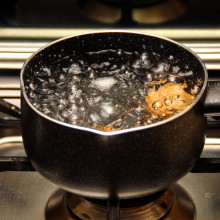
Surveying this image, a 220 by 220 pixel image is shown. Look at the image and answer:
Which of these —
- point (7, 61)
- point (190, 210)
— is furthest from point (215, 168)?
point (7, 61)

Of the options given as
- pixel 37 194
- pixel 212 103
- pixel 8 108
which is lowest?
pixel 37 194

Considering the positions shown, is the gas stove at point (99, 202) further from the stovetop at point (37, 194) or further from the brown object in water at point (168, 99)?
the brown object in water at point (168, 99)

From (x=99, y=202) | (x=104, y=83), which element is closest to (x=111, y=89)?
(x=104, y=83)

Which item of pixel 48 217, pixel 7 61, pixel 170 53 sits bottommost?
pixel 48 217

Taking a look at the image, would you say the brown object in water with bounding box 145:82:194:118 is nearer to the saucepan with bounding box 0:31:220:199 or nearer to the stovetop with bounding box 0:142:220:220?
the saucepan with bounding box 0:31:220:199

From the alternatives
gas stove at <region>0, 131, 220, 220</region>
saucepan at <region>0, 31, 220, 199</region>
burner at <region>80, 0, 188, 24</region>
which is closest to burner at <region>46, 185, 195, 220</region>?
gas stove at <region>0, 131, 220, 220</region>

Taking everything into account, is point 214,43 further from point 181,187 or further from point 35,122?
point 35,122

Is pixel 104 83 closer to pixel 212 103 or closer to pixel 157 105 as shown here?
pixel 157 105
